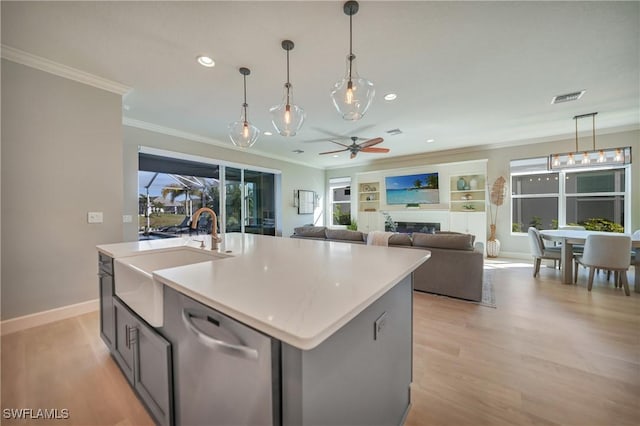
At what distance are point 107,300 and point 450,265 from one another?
146 inches

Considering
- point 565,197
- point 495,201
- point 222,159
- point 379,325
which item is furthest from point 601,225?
point 222,159

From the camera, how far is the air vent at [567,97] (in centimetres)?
319

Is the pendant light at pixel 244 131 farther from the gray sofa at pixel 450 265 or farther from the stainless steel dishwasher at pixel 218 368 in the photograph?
the gray sofa at pixel 450 265

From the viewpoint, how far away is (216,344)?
0.79m

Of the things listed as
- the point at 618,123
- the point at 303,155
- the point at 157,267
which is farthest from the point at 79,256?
the point at 618,123

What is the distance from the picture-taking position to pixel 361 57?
7.91 ft

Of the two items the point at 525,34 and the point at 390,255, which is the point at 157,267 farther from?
the point at 525,34

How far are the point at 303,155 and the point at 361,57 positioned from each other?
4309 mm

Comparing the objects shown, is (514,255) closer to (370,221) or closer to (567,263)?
(567,263)

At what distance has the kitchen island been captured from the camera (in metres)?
0.68

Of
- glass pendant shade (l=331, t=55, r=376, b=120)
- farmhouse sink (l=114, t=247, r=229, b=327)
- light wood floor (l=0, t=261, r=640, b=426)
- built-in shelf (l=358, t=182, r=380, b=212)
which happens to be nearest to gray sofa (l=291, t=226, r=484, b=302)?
light wood floor (l=0, t=261, r=640, b=426)

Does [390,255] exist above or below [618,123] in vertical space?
A: below

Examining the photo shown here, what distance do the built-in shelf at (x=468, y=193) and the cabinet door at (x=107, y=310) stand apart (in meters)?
6.95

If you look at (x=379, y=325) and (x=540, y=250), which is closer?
(x=379, y=325)
